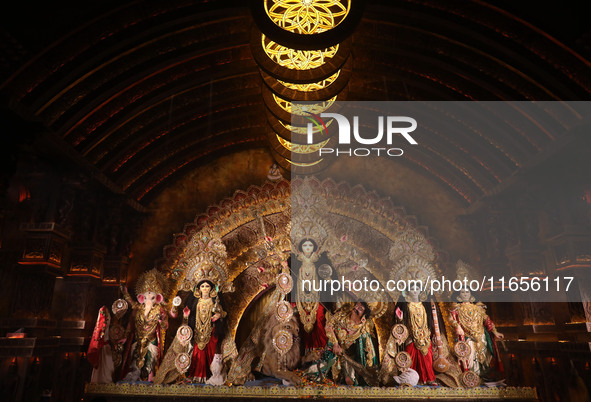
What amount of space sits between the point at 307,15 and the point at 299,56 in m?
0.76

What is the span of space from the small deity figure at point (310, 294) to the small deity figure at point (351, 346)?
19 centimetres

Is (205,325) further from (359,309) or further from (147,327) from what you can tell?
(359,309)

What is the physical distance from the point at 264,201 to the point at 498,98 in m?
6.24

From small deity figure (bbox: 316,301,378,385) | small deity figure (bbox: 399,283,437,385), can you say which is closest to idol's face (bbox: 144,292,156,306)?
small deity figure (bbox: 316,301,378,385)

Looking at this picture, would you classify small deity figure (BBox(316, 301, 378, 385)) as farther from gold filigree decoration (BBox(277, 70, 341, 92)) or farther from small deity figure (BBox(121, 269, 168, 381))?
gold filigree decoration (BBox(277, 70, 341, 92))

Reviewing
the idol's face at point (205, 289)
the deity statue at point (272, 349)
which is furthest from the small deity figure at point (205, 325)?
the deity statue at point (272, 349)

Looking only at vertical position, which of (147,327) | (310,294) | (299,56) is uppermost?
(299,56)

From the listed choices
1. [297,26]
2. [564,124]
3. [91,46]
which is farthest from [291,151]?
[564,124]

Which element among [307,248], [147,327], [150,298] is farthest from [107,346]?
[307,248]

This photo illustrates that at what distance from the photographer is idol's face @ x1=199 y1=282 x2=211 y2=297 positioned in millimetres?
6270

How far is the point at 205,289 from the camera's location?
627cm

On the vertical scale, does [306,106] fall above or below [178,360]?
above

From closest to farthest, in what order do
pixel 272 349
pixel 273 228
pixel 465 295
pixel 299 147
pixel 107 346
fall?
1. pixel 272 349
2. pixel 465 295
3. pixel 107 346
4. pixel 299 147
5. pixel 273 228

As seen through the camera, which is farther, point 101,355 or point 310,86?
point 101,355
